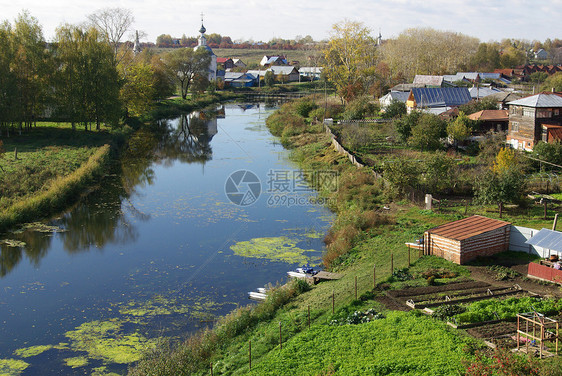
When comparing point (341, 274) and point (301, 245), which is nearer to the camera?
point (341, 274)

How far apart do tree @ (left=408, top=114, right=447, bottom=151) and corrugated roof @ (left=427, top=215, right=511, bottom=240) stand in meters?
14.3

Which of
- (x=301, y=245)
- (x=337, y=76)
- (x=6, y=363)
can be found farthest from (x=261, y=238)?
(x=337, y=76)

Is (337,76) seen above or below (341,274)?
above

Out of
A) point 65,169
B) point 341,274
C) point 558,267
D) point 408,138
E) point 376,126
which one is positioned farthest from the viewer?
point 376,126

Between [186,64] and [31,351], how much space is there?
54856 millimetres

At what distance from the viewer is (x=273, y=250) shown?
19.1 meters

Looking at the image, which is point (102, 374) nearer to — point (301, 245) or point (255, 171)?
point (301, 245)

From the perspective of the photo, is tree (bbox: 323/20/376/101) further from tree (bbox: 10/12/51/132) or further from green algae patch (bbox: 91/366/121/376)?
green algae patch (bbox: 91/366/121/376)

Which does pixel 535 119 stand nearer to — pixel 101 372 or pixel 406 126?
pixel 406 126

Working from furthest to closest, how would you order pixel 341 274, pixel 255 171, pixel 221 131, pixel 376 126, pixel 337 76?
1. pixel 337 76
2. pixel 221 131
3. pixel 376 126
4. pixel 255 171
5. pixel 341 274

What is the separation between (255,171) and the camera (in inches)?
1219

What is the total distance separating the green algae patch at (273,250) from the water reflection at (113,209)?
14.5 feet

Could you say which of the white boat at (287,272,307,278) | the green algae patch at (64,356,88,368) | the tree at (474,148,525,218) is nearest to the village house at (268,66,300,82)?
the tree at (474,148,525,218)

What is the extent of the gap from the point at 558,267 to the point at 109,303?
40.5 feet
